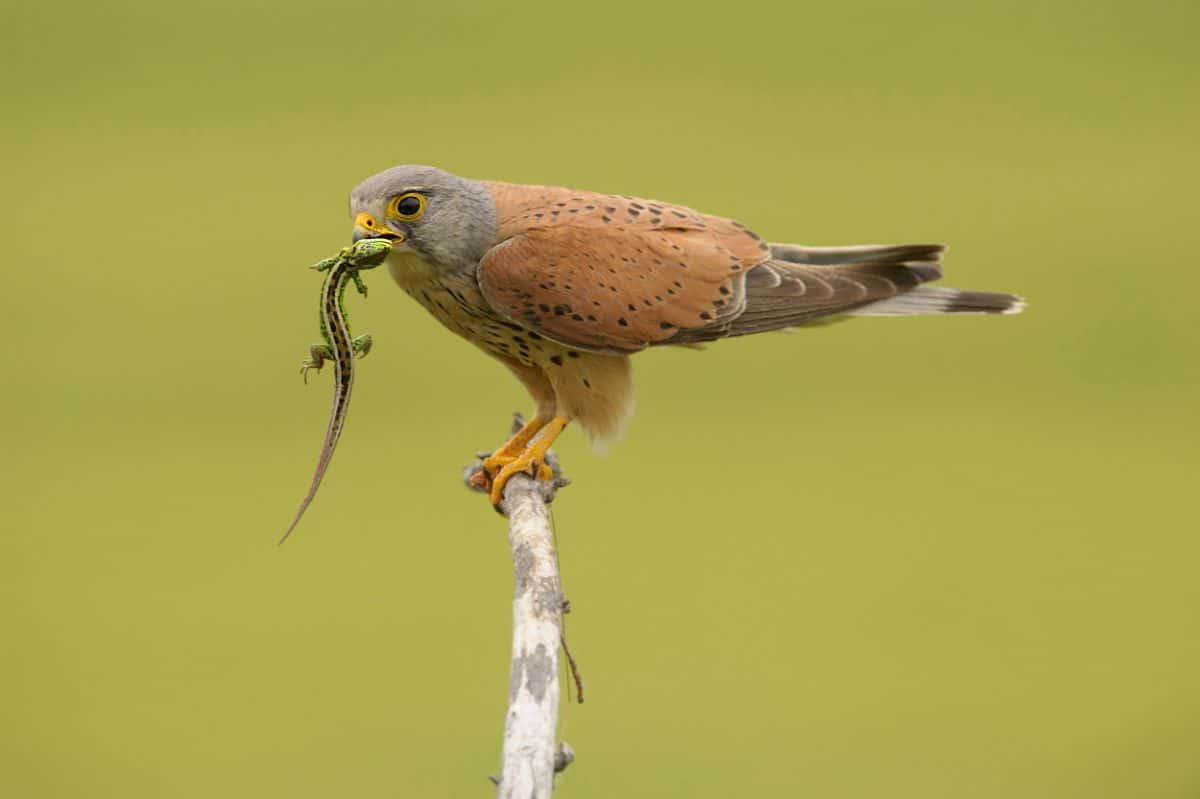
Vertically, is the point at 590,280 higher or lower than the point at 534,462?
higher

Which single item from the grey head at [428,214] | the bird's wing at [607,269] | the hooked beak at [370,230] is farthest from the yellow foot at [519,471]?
the hooked beak at [370,230]

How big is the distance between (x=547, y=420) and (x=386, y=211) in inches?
28.9

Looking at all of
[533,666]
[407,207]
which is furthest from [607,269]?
[533,666]

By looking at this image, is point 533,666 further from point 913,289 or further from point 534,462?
point 913,289

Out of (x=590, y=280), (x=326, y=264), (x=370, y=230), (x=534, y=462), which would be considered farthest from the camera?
(x=534, y=462)

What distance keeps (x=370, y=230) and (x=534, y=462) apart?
710 millimetres

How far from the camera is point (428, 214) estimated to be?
2.57 metres

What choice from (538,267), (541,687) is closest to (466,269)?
(538,267)

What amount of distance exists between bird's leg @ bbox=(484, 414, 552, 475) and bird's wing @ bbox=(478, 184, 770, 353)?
385 mm

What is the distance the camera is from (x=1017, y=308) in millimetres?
2988

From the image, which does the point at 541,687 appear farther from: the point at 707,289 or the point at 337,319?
the point at 707,289

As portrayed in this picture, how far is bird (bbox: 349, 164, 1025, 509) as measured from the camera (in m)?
2.62

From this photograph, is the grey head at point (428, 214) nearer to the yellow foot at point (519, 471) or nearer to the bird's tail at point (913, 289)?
the yellow foot at point (519, 471)

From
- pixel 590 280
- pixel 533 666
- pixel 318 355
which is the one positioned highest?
pixel 590 280
